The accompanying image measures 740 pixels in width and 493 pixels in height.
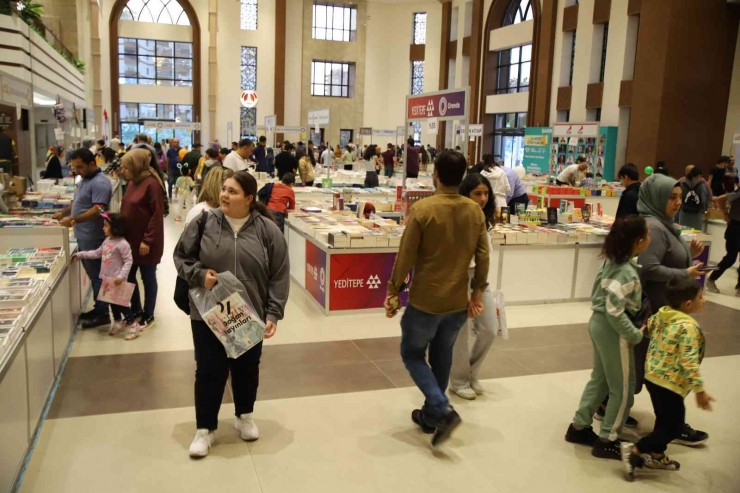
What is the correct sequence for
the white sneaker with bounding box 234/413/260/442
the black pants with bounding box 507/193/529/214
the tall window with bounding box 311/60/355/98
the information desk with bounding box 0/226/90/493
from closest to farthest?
1. the information desk with bounding box 0/226/90/493
2. the white sneaker with bounding box 234/413/260/442
3. the black pants with bounding box 507/193/529/214
4. the tall window with bounding box 311/60/355/98

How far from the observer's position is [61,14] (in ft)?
69.6

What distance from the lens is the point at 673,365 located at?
309 centimetres

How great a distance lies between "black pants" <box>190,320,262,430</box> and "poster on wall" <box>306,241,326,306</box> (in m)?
2.85

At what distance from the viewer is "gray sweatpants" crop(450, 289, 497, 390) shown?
417cm

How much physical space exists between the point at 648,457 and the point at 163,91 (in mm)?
31156

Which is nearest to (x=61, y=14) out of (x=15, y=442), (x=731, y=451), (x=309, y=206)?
(x=309, y=206)

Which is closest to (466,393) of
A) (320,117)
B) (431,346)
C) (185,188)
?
(431,346)

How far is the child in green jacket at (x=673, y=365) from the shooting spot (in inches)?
120

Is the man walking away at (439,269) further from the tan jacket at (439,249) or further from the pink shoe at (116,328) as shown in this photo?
the pink shoe at (116,328)

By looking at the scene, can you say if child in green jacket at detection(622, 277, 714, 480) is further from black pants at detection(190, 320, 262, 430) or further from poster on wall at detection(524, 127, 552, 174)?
poster on wall at detection(524, 127, 552, 174)

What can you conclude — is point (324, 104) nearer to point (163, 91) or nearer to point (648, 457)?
point (163, 91)

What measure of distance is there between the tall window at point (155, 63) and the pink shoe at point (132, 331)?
28.2m

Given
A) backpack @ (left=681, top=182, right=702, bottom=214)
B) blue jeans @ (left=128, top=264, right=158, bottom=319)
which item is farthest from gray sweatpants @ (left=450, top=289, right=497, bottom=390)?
backpack @ (left=681, top=182, right=702, bottom=214)

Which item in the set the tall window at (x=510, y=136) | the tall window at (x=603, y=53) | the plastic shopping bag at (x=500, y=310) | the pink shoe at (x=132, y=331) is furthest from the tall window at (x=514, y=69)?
the plastic shopping bag at (x=500, y=310)
